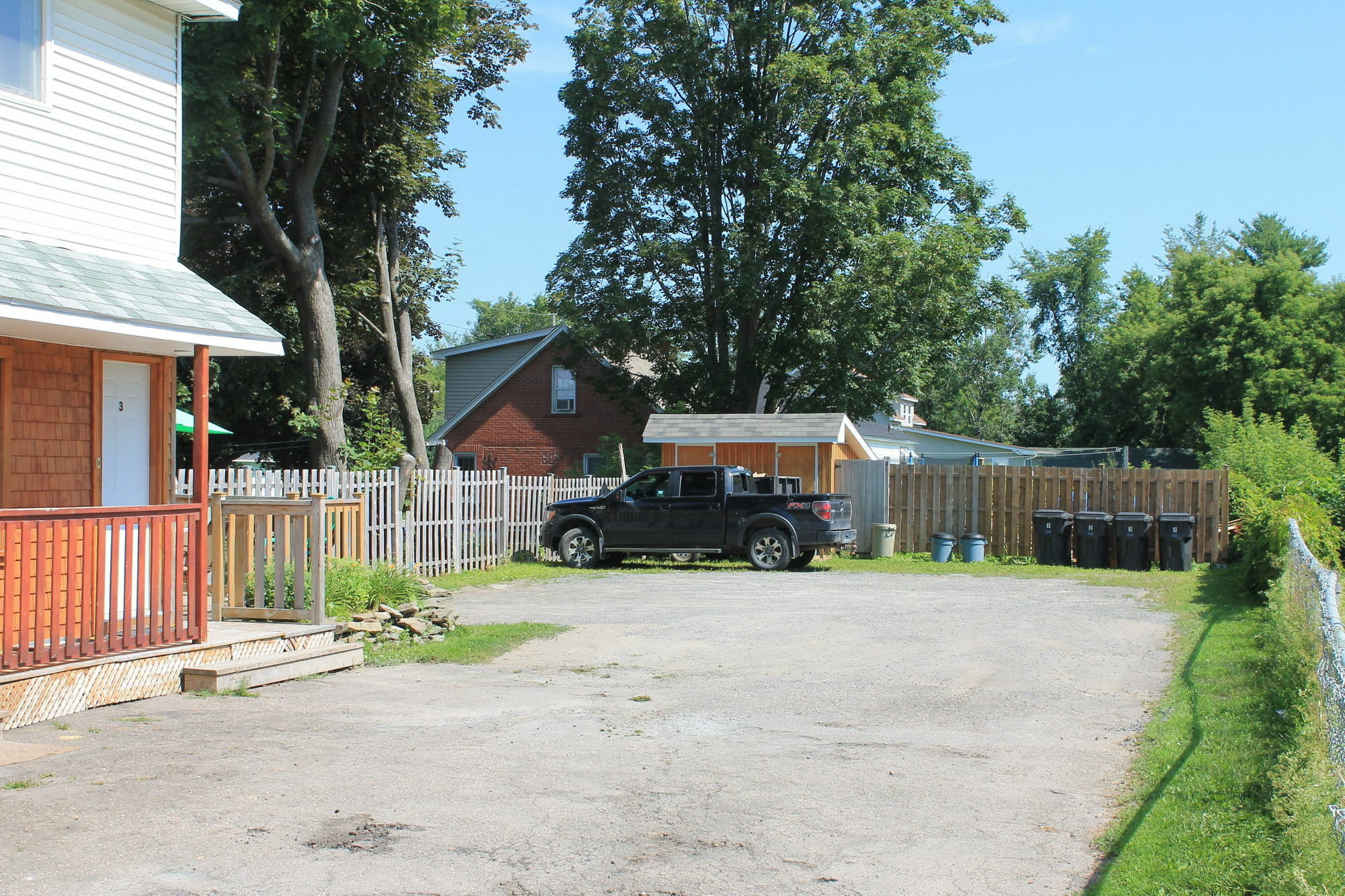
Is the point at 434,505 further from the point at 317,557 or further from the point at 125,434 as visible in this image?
the point at 317,557

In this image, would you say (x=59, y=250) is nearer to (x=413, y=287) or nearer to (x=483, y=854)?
(x=483, y=854)

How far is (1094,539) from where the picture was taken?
22703 millimetres

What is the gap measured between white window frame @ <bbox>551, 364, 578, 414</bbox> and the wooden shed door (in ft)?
47.2

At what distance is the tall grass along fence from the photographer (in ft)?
15.0

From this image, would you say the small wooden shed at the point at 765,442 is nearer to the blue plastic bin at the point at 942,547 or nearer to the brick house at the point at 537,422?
the blue plastic bin at the point at 942,547

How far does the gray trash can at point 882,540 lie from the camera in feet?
82.1

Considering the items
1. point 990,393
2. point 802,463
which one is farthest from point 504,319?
point 802,463

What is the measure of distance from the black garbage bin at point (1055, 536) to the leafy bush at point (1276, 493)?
3090mm

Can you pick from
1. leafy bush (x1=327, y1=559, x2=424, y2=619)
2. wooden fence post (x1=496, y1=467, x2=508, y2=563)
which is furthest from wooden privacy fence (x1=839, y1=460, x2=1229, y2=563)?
leafy bush (x1=327, y1=559, x2=424, y2=619)

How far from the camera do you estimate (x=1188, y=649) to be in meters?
11.8

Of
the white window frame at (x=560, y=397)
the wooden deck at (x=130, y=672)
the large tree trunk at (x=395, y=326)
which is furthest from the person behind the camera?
the white window frame at (x=560, y=397)

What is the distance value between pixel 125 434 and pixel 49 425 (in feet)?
2.69

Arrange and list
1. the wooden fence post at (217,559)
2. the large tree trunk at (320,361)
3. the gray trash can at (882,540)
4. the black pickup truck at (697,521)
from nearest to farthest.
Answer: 1. the wooden fence post at (217,559)
2. the black pickup truck at (697,521)
3. the gray trash can at (882,540)
4. the large tree trunk at (320,361)

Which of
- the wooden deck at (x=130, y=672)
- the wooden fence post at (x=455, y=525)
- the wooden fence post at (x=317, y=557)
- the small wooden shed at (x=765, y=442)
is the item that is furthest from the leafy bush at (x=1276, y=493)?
the wooden fence post at (x=455, y=525)
